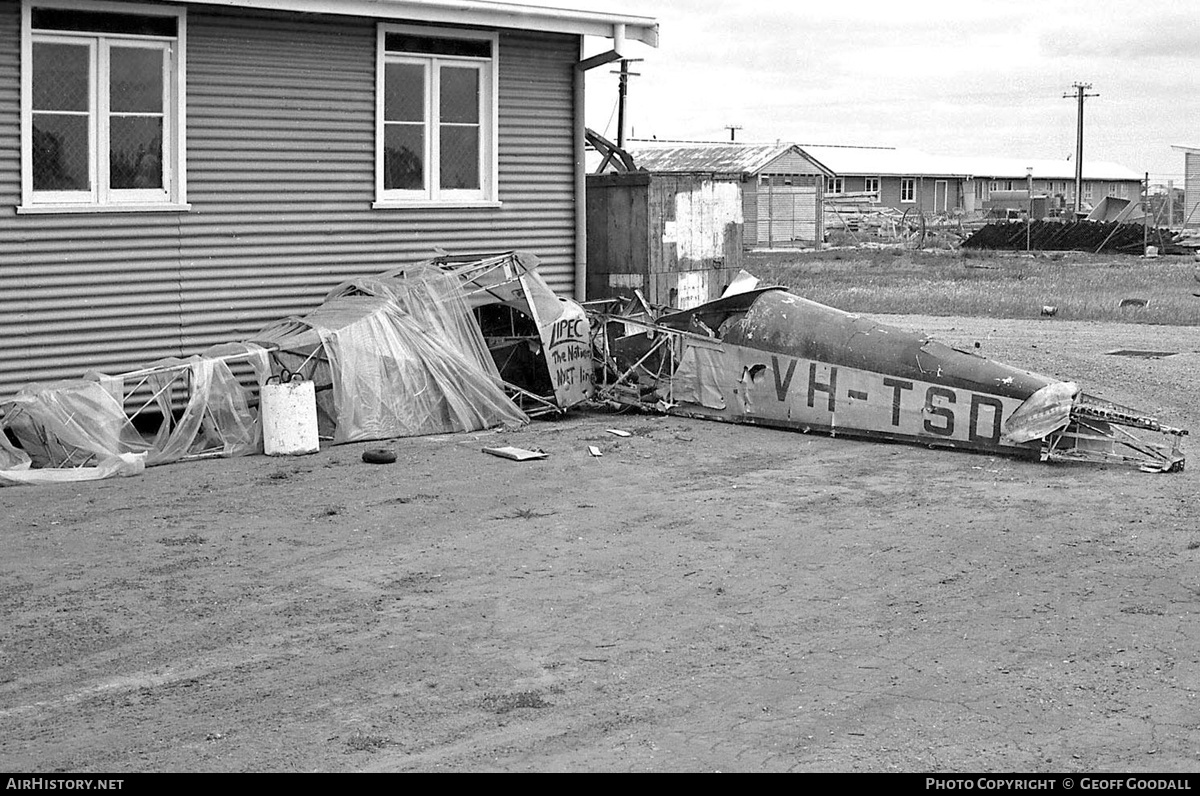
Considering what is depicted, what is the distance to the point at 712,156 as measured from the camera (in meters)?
58.4

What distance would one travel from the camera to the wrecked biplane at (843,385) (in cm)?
1020

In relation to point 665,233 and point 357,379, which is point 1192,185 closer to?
point 665,233

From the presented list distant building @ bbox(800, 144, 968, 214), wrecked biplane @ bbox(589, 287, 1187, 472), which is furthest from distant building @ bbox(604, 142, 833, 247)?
wrecked biplane @ bbox(589, 287, 1187, 472)

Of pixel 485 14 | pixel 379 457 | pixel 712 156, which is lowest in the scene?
pixel 379 457

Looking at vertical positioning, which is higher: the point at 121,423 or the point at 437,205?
the point at 437,205

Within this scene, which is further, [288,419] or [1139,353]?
[1139,353]

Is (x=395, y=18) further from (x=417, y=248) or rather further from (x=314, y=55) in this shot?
(x=417, y=248)

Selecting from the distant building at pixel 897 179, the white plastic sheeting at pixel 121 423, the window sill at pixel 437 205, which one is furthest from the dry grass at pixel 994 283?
the distant building at pixel 897 179

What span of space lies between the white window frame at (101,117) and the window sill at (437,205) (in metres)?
1.97

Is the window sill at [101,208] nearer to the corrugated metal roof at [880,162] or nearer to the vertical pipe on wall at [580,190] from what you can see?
the vertical pipe on wall at [580,190]

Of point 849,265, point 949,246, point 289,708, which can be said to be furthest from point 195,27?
point 949,246

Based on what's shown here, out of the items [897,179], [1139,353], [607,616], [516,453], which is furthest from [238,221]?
[897,179]

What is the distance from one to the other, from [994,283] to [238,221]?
818 inches

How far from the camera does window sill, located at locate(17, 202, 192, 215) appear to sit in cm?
1157
